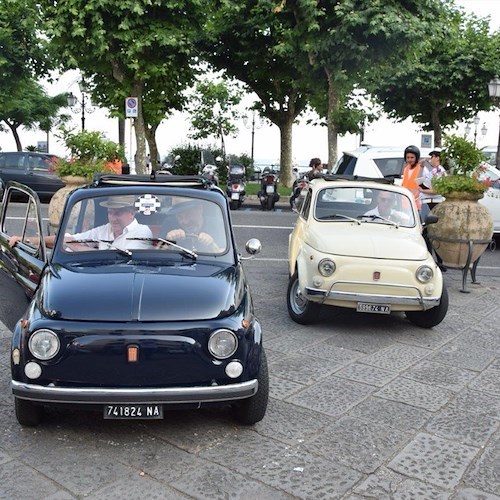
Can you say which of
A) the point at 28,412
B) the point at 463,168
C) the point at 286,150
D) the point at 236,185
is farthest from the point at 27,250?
the point at 286,150

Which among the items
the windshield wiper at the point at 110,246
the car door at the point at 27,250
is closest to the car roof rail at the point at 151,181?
the car door at the point at 27,250

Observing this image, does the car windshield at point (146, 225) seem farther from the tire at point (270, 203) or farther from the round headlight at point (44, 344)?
the tire at point (270, 203)

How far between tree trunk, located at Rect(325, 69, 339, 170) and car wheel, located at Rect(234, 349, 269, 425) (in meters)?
18.6

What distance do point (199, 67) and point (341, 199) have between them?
21.4 metres

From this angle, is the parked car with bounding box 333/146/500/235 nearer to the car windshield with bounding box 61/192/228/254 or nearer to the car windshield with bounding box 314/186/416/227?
the car windshield with bounding box 314/186/416/227

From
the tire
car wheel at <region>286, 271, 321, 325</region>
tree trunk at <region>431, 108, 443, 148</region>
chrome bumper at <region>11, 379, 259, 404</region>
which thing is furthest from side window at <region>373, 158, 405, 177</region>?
tree trunk at <region>431, 108, 443, 148</region>

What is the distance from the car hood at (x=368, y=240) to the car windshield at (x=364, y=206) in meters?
0.16

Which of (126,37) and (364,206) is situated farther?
(126,37)

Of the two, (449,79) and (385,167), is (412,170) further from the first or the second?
(449,79)

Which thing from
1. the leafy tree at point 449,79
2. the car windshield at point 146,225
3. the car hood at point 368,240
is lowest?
the car hood at point 368,240

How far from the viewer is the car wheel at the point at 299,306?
23.6ft

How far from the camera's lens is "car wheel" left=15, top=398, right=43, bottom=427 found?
13.8 feet

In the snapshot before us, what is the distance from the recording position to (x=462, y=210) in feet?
29.9

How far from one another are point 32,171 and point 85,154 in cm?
1116
